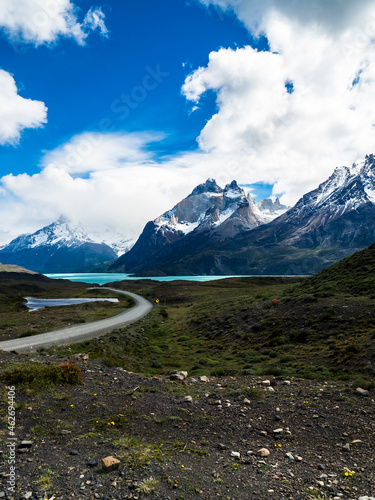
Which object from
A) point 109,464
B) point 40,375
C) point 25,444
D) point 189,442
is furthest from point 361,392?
point 40,375

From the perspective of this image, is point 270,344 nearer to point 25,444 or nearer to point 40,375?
point 40,375

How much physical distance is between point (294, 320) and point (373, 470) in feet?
84.5

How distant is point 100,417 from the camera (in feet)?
37.7

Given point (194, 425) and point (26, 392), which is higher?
point (26, 392)

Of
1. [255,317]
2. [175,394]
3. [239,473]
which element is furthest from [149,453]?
[255,317]

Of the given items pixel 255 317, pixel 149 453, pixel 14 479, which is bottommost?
pixel 255 317

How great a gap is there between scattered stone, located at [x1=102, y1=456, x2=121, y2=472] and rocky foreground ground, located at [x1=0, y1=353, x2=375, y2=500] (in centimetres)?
6

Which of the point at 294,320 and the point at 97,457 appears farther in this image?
the point at 294,320

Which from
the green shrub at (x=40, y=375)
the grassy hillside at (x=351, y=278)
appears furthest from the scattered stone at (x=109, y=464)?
the grassy hillside at (x=351, y=278)

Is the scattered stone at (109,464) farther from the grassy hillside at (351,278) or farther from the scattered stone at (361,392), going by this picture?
the grassy hillside at (351,278)

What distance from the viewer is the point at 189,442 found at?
10422 mm

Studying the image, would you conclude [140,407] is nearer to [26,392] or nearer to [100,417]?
[100,417]

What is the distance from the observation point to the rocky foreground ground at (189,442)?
755 cm

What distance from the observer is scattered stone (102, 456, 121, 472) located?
7945 millimetres
